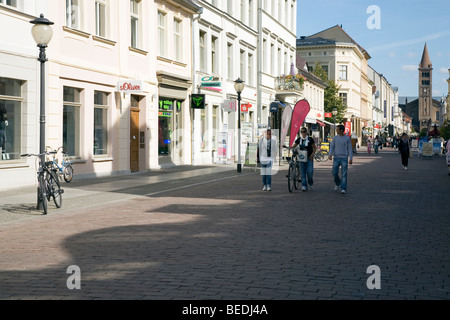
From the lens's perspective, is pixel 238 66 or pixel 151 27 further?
pixel 238 66

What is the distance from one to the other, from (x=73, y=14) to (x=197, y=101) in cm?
1024

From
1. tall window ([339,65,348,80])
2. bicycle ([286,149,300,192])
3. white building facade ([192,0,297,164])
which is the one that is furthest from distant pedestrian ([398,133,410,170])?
tall window ([339,65,348,80])

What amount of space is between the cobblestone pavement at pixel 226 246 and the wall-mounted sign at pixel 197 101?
1418cm

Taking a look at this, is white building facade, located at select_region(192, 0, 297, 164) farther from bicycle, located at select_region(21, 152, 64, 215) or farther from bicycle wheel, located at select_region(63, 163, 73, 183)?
bicycle, located at select_region(21, 152, 64, 215)

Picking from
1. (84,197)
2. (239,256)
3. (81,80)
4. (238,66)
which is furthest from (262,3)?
(239,256)

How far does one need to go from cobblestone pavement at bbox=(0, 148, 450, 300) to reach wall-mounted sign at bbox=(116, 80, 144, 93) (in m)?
7.45

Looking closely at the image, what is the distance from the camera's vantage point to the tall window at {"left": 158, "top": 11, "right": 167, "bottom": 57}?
26.8 m

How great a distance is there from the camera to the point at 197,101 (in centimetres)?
2961

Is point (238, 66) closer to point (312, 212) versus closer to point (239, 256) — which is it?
point (312, 212)

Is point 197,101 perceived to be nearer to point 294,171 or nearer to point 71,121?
point 71,121

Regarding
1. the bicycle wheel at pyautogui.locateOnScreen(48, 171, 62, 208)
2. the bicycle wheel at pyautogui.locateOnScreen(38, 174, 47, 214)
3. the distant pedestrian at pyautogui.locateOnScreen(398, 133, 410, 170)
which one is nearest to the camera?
the bicycle wheel at pyautogui.locateOnScreen(38, 174, 47, 214)

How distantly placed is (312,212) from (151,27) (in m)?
15.6

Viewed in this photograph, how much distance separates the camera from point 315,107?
65438mm

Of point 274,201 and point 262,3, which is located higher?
point 262,3
